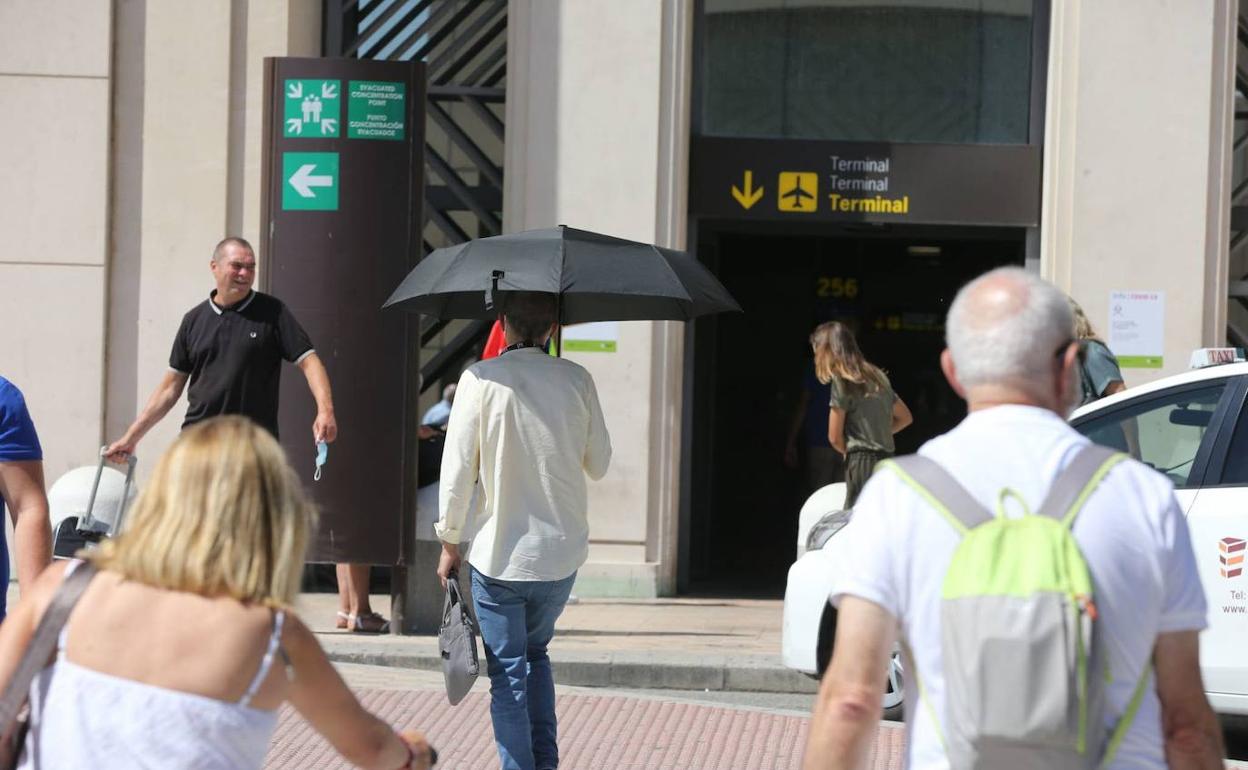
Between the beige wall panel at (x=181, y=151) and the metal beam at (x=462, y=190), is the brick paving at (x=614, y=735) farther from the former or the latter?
the metal beam at (x=462, y=190)

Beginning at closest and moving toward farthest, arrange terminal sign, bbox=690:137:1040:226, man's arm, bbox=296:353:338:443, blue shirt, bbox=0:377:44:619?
blue shirt, bbox=0:377:44:619, man's arm, bbox=296:353:338:443, terminal sign, bbox=690:137:1040:226

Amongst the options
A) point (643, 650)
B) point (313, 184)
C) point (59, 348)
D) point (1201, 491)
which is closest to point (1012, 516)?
point (1201, 491)

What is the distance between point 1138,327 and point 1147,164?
1054mm

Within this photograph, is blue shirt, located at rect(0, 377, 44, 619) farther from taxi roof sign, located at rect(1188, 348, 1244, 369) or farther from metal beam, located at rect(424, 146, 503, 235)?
metal beam, located at rect(424, 146, 503, 235)

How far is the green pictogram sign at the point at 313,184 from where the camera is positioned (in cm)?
965

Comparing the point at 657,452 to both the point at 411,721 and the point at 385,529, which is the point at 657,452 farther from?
the point at 411,721

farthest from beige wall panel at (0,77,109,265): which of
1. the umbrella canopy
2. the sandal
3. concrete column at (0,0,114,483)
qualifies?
the umbrella canopy

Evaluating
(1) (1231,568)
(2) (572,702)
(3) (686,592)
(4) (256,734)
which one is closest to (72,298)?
(3) (686,592)

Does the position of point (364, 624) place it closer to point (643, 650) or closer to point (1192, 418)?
point (643, 650)

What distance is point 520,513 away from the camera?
5758 millimetres

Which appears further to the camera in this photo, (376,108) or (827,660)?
(376,108)

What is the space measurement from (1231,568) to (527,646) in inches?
112

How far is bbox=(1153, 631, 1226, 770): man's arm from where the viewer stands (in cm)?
272

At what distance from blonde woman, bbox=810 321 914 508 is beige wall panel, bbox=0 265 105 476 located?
480cm
